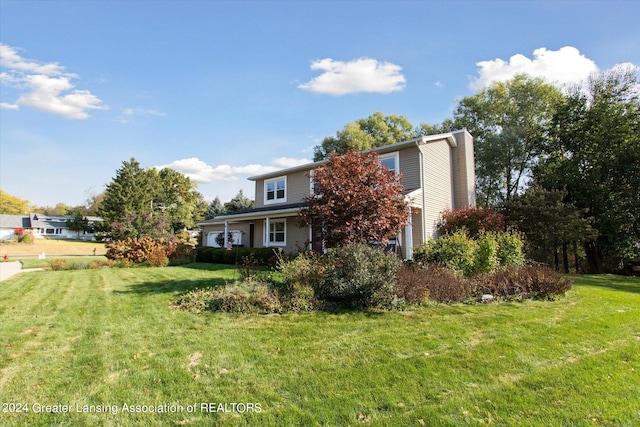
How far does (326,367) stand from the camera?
4336 millimetres

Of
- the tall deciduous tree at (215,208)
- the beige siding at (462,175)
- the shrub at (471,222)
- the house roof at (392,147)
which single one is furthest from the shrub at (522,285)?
the tall deciduous tree at (215,208)

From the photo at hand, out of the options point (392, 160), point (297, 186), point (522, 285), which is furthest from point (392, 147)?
point (522, 285)

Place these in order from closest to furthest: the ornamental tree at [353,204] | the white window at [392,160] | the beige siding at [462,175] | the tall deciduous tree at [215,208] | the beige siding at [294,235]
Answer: the ornamental tree at [353,204] < the white window at [392,160] < the beige siding at [294,235] < the beige siding at [462,175] < the tall deciduous tree at [215,208]

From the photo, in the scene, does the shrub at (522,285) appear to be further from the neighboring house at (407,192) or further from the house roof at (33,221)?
the house roof at (33,221)

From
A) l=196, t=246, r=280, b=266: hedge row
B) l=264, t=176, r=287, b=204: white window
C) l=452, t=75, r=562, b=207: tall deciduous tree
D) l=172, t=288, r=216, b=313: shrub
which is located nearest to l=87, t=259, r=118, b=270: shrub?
l=196, t=246, r=280, b=266: hedge row

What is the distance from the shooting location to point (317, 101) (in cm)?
1486

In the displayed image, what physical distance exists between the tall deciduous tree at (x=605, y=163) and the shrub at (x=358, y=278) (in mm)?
16418

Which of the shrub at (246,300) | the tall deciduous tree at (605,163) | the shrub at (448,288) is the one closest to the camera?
the shrub at (246,300)

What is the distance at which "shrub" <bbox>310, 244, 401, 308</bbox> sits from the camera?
7.33 m

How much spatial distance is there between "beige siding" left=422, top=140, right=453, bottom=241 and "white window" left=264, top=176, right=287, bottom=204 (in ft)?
29.1

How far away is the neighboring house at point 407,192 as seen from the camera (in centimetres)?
1576

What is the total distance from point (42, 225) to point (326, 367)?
80.9m

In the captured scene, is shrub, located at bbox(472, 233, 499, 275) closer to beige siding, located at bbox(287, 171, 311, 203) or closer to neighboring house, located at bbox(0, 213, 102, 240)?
beige siding, located at bbox(287, 171, 311, 203)

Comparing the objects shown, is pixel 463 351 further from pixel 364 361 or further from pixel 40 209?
pixel 40 209
